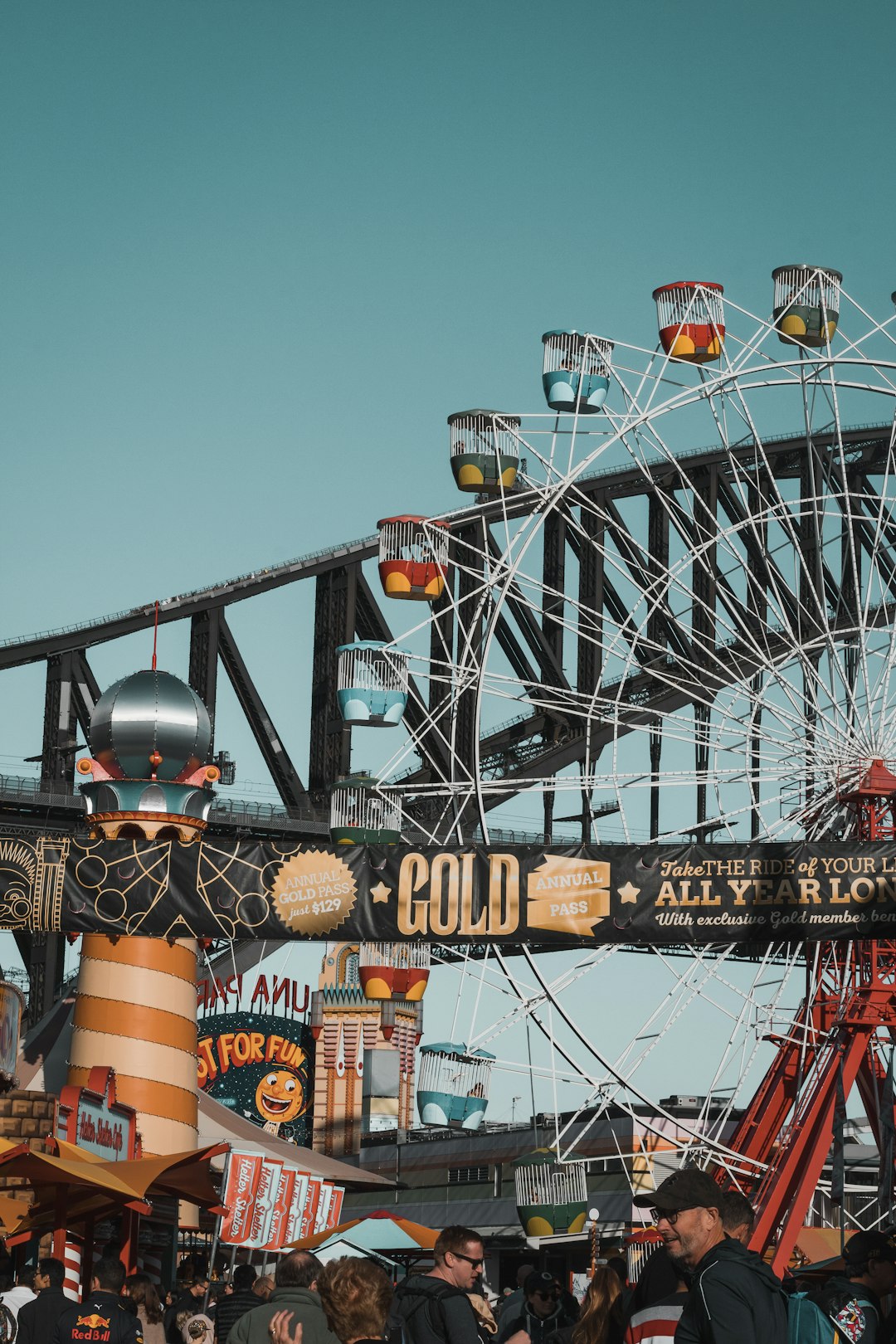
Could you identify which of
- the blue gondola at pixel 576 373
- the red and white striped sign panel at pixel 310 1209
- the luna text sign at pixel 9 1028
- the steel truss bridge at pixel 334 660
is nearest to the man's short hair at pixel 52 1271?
the luna text sign at pixel 9 1028

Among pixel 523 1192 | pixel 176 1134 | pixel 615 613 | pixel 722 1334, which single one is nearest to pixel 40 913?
pixel 176 1134

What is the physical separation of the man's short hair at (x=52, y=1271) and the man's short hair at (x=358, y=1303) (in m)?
5.22

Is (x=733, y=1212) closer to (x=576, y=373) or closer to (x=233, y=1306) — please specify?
(x=233, y=1306)

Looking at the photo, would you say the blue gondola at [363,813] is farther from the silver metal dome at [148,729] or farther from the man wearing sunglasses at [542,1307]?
the man wearing sunglasses at [542,1307]

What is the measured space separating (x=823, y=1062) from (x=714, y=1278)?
57.0 feet

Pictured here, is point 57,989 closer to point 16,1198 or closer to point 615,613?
point 615,613

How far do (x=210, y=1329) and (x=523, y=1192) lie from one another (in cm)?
1412

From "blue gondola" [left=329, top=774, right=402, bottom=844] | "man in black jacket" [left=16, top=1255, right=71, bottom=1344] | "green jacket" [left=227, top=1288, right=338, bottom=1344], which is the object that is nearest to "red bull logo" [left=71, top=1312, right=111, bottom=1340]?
"man in black jacket" [left=16, top=1255, right=71, bottom=1344]

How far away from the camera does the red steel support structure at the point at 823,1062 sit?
72.4 ft

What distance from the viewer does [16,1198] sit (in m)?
19.7

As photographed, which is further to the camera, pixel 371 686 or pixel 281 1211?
pixel 371 686

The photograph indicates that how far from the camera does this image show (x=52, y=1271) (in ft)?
39.0

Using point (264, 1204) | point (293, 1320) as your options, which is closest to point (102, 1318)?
point (293, 1320)

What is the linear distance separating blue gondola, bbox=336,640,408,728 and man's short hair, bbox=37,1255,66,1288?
15572mm
